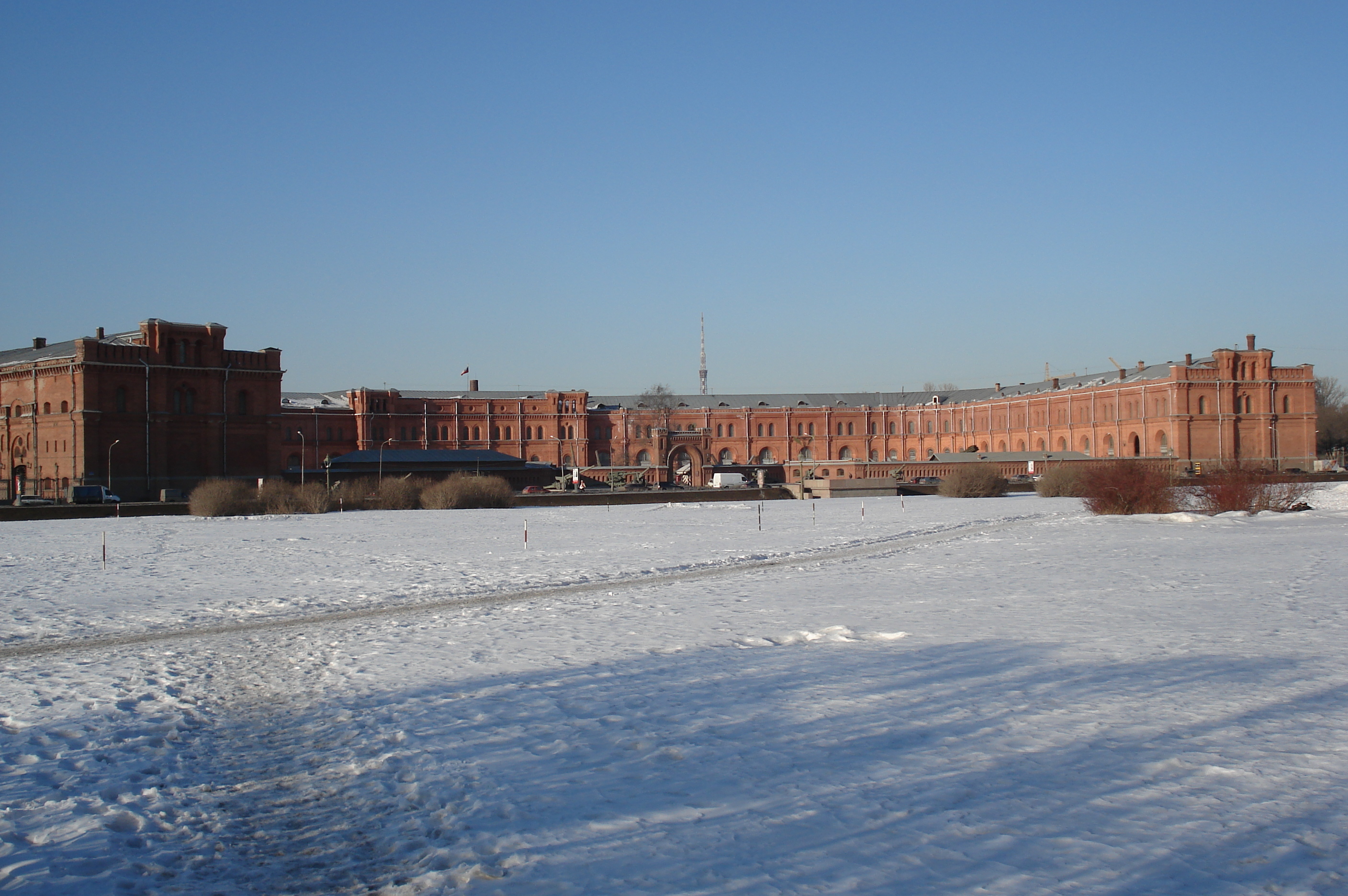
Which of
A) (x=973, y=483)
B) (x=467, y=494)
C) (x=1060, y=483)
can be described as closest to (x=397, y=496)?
(x=467, y=494)

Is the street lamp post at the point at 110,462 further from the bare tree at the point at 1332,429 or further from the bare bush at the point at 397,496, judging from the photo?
the bare tree at the point at 1332,429

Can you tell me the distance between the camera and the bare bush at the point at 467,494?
44406 millimetres

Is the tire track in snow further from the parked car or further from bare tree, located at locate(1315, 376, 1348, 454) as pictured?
bare tree, located at locate(1315, 376, 1348, 454)

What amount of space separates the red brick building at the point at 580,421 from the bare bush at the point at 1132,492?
1645 centimetres

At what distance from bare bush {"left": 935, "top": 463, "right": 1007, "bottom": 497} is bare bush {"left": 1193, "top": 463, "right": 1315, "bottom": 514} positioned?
15623 millimetres

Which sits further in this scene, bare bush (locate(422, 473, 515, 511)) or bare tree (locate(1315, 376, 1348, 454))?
bare tree (locate(1315, 376, 1348, 454))

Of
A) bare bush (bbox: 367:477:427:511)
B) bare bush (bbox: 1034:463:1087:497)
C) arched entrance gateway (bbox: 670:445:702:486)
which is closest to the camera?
bare bush (bbox: 367:477:427:511)

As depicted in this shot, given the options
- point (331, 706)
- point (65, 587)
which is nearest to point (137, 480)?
point (65, 587)

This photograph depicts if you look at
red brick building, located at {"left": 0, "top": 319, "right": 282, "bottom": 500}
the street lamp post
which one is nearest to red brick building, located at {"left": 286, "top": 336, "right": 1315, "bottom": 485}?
red brick building, located at {"left": 0, "top": 319, "right": 282, "bottom": 500}

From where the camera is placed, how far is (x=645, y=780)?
668cm

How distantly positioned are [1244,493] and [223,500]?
37458mm

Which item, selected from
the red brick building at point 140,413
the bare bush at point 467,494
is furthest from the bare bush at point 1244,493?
the red brick building at point 140,413

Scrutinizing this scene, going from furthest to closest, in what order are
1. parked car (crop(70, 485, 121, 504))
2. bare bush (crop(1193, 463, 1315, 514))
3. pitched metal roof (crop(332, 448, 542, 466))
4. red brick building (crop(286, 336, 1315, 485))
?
1. red brick building (crop(286, 336, 1315, 485))
2. pitched metal roof (crop(332, 448, 542, 466))
3. parked car (crop(70, 485, 121, 504))
4. bare bush (crop(1193, 463, 1315, 514))

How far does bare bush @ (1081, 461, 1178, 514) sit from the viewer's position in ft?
107
